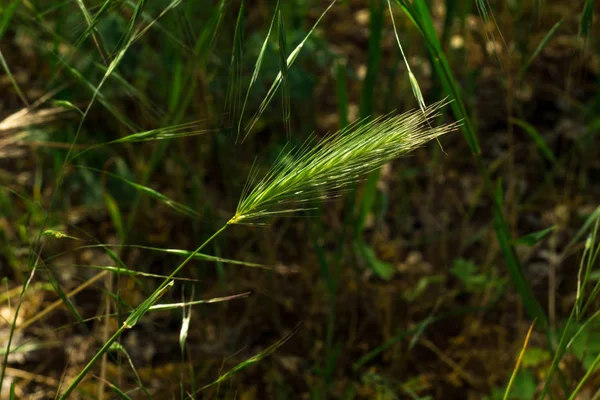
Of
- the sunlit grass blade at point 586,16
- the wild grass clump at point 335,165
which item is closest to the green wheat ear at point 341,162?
the wild grass clump at point 335,165

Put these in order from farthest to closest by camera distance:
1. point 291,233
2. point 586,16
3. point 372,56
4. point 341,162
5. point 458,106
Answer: point 291,233
point 372,56
point 458,106
point 586,16
point 341,162

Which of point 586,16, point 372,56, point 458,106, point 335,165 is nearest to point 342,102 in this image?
point 372,56

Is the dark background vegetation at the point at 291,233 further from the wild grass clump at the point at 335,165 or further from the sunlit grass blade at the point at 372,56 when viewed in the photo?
the wild grass clump at the point at 335,165

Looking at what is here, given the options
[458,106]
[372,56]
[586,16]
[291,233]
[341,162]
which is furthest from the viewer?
[291,233]

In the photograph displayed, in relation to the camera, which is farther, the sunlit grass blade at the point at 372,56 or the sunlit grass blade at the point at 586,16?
the sunlit grass blade at the point at 372,56

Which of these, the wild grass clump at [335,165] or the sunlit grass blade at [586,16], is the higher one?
the sunlit grass blade at [586,16]

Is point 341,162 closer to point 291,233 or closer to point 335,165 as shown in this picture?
point 335,165

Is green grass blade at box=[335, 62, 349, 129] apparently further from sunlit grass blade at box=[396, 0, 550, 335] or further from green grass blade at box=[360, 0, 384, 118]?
sunlit grass blade at box=[396, 0, 550, 335]

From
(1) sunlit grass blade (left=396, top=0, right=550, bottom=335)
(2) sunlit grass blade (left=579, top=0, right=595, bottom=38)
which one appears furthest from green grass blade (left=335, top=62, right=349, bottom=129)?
(2) sunlit grass blade (left=579, top=0, right=595, bottom=38)
